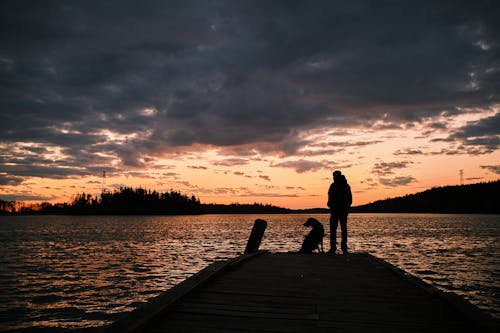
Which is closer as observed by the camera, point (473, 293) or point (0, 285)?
point (473, 293)

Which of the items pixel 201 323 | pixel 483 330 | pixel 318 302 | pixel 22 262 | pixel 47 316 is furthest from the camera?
pixel 22 262

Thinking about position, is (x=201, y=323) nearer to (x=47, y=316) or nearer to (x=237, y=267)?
(x=237, y=267)

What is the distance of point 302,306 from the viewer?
233 inches

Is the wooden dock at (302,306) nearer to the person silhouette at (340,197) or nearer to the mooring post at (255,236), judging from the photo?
the person silhouette at (340,197)

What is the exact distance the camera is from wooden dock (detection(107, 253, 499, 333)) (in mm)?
4852

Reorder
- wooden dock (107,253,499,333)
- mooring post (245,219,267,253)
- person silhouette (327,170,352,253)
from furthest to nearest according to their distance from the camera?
mooring post (245,219,267,253)
person silhouette (327,170,352,253)
wooden dock (107,253,499,333)

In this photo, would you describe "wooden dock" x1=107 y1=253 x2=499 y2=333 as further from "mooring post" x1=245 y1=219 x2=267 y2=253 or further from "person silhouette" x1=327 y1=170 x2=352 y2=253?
"mooring post" x1=245 y1=219 x2=267 y2=253

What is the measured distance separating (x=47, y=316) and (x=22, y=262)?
62.9 feet

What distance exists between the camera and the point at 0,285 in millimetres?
18344

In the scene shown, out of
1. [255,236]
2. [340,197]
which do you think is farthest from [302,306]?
[255,236]

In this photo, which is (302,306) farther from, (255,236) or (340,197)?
(255,236)

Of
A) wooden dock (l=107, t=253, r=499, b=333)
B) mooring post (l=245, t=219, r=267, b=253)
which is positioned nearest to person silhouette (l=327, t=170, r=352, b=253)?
mooring post (l=245, t=219, r=267, b=253)

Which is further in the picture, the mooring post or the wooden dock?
the mooring post

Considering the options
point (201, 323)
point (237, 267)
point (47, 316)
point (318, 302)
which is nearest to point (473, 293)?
point (237, 267)
